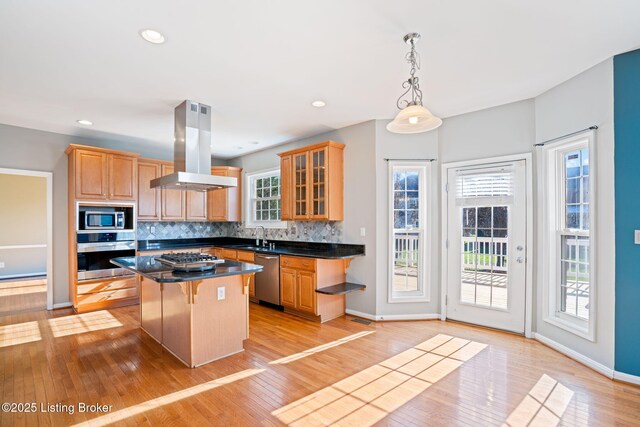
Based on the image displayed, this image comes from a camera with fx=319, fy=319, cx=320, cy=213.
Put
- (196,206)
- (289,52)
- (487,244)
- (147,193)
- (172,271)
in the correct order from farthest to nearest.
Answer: (196,206) < (147,193) < (487,244) < (172,271) < (289,52)

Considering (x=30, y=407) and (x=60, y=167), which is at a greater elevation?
(x=60, y=167)

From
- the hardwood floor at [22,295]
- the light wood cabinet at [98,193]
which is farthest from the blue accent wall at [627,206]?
the hardwood floor at [22,295]

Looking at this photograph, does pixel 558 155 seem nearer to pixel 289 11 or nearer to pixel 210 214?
pixel 289 11

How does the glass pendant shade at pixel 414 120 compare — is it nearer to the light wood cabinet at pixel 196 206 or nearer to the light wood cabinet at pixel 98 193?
the light wood cabinet at pixel 98 193

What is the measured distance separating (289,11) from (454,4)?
107cm

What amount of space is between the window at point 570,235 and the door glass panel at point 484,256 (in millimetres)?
466

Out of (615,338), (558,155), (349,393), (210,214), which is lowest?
(349,393)

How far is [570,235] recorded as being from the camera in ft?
10.7

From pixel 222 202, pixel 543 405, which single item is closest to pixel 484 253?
pixel 543 405

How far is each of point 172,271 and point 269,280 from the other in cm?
207

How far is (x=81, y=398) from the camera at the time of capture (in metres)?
2.41

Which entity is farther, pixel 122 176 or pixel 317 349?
pixel 122 176

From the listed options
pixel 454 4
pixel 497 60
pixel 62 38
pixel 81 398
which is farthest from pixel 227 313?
pixel 497 60

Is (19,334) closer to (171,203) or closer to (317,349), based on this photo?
(171,203)
